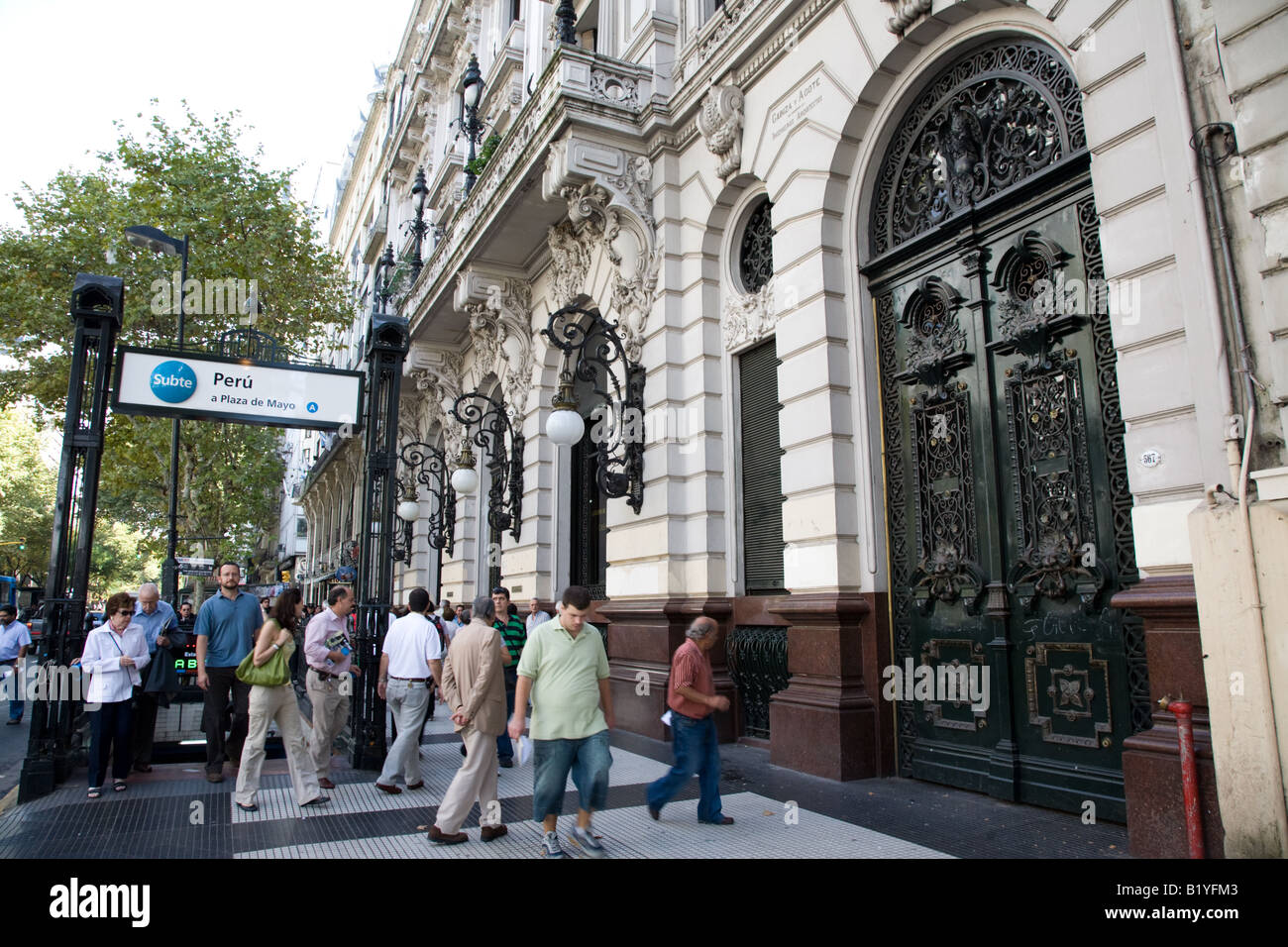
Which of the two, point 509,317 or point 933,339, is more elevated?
point 509,317

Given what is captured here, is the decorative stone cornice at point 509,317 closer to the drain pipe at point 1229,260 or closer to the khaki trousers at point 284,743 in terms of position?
the khaki trousers at point 284,743

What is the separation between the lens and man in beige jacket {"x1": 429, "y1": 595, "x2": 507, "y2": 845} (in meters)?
5.84

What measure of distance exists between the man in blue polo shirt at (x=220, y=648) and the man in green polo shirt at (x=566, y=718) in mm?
4075

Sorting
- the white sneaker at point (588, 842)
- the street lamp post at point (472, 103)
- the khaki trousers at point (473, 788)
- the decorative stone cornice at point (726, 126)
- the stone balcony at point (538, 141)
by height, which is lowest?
the white sneaker at point (588, 842)

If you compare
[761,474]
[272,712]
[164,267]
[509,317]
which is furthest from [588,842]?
[164,267]

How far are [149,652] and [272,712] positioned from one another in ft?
7.17

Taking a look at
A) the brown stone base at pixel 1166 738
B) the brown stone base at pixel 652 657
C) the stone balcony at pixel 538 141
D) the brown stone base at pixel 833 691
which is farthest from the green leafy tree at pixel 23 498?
the brown stone base at pixel 1166 738

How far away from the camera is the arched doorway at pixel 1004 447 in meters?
6.44

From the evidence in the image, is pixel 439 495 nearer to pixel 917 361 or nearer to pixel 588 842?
pixel 917 361

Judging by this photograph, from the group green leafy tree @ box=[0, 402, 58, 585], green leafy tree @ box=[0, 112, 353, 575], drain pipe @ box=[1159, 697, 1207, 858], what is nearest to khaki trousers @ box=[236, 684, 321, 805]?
drain pipe @ box=[1159, 697, 1207, 858]

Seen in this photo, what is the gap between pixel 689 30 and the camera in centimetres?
1212

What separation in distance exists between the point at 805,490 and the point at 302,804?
5590 mm

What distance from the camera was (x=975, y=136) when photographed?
786 centimetres

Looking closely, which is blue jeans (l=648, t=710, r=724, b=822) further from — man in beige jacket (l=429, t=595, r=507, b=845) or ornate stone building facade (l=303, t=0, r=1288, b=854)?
ornate stone building facade (l=303, t=0, r=1288, b=854)
